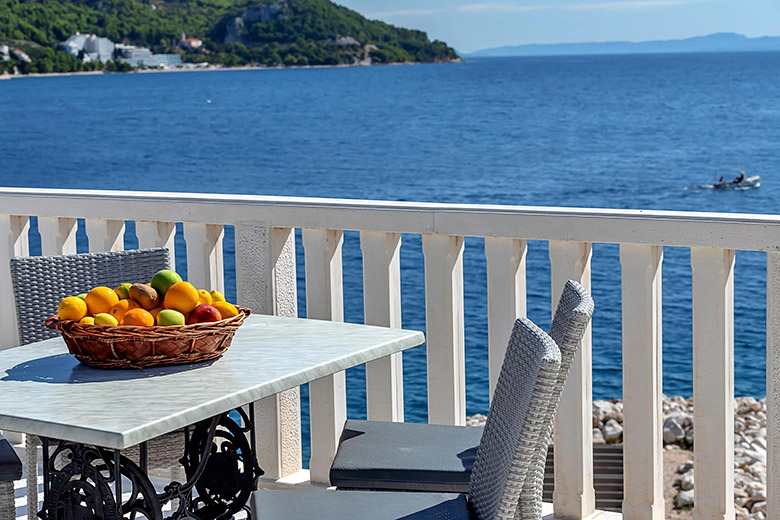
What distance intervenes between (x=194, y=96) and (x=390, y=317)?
65.2 meters

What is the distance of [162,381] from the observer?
1.91 meters

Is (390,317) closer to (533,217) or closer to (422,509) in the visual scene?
(533,217)

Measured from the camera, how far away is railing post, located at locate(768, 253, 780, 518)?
2.48m

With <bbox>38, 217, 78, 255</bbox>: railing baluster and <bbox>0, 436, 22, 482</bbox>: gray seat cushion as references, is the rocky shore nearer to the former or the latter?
<bbox>38, 217, 78, 255</bbox>: railing baluster

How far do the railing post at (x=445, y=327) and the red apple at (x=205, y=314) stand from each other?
101 cm

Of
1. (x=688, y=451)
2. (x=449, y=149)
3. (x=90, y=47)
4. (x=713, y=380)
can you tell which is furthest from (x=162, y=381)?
(x=90, y=47)

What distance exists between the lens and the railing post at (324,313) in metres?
3.08

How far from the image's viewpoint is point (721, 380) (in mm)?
2613

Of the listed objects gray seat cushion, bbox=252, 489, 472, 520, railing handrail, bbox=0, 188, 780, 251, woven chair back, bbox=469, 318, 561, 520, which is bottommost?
gray seat cushion, bbox=252, 489, 472, 520

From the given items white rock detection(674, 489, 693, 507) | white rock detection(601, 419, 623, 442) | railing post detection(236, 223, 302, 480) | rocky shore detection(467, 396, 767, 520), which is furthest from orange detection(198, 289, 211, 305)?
white rock detection(601, 419, 623, 442)

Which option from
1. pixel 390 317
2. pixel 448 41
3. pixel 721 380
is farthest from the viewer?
pixel 448 41

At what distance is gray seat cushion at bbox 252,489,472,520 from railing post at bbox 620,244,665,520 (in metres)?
0.92

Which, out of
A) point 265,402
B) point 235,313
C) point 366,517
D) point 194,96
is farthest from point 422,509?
point 194,96

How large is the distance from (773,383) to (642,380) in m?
0.34
